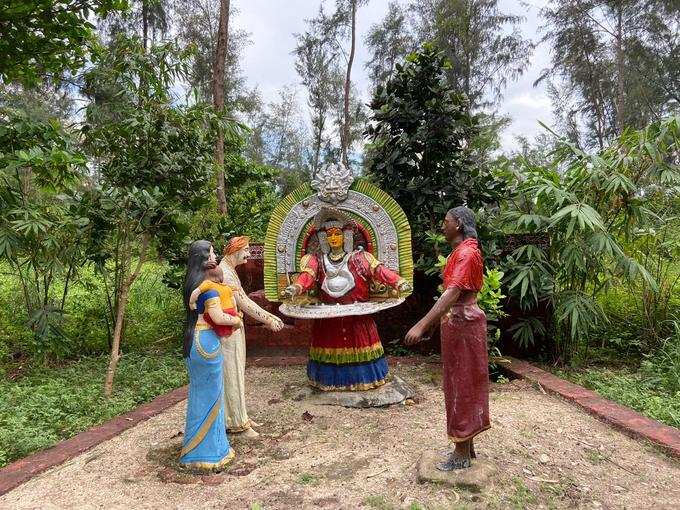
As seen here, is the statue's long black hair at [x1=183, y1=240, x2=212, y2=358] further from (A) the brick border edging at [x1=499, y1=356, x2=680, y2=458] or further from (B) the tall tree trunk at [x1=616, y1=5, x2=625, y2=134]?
(B) the tall tree trunk at [x1=616, y1=5, x2=625, y2=134]

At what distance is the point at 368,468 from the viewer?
3.20 meters

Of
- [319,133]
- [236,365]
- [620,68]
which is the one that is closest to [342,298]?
[236,365]

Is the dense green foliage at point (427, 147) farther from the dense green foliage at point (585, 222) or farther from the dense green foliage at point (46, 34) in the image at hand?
the dense green foliage at point (46, 34)

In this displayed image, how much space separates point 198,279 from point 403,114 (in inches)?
144

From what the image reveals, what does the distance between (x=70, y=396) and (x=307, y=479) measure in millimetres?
2697

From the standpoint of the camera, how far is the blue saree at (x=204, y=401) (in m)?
3.22

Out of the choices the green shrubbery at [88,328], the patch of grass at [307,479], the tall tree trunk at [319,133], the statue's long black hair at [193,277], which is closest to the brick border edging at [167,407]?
the statue's long black hair at [193,277]

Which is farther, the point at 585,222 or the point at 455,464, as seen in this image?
the point at 585,222

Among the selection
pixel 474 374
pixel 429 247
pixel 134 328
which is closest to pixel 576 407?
pixel 474 374

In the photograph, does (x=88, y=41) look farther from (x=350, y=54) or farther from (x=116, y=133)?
(x=350, y=54)

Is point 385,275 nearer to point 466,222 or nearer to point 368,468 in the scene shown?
point 466,222

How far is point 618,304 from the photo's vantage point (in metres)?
6.72

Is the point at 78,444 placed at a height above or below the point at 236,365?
below

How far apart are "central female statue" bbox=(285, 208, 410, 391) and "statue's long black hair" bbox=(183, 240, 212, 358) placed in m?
1.25
